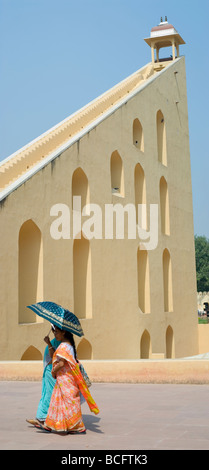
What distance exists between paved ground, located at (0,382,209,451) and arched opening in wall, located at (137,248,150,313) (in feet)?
33.3

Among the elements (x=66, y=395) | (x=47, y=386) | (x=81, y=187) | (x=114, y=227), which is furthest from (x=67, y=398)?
(x=114, y=227)

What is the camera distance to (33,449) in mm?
3518

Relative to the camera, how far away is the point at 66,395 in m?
4.05

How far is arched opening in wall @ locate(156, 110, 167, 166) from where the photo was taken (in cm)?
1938

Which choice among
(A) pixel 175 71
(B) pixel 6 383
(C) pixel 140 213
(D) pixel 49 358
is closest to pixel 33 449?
(D) pixel 49 358

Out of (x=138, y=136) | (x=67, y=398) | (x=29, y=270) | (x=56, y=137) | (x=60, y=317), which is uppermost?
(x=138, y=136)

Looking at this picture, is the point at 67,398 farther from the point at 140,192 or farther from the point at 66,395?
the point at 140,192

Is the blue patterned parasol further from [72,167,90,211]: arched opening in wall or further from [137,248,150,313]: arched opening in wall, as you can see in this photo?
[137,248,150,313]: arched opening in wall

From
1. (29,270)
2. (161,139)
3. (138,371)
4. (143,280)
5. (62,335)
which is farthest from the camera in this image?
(161,139)

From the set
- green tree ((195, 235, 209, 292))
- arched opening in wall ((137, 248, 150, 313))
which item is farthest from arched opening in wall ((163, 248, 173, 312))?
green tree ((195, 235, 209, 292))

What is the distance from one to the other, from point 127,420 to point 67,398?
0.62m

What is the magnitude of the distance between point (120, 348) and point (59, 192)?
4.64m

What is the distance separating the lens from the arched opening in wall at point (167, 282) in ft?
61.4

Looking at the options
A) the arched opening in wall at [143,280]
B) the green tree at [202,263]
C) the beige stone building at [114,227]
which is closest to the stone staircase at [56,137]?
the beige stone building at [114,227]
